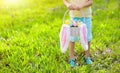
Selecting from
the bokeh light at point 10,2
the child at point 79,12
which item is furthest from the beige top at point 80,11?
the bokeh light at point 10,2

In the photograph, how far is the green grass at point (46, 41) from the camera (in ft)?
27.1

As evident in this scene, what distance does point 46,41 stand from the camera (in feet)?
33.5

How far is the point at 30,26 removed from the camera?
12477mm

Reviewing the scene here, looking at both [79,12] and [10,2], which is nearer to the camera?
[79,12]

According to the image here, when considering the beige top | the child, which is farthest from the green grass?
the beige top

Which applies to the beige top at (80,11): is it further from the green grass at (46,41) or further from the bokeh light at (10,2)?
the bokeh light at (10,2)

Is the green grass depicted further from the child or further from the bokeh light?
the bokeh light

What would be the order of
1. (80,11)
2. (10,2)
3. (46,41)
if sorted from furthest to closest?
(10,2) < (46,41) < (80,11)

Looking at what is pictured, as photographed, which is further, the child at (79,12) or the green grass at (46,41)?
the green grass at (46,41)

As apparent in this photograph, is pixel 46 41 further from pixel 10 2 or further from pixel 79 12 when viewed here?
pixel 10 2

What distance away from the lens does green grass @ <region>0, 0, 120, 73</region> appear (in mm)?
8273

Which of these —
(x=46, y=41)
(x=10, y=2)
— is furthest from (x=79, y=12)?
(x=10, y=2)

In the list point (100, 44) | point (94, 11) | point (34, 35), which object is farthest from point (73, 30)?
point (94, 11)

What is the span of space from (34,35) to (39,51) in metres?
1.70
